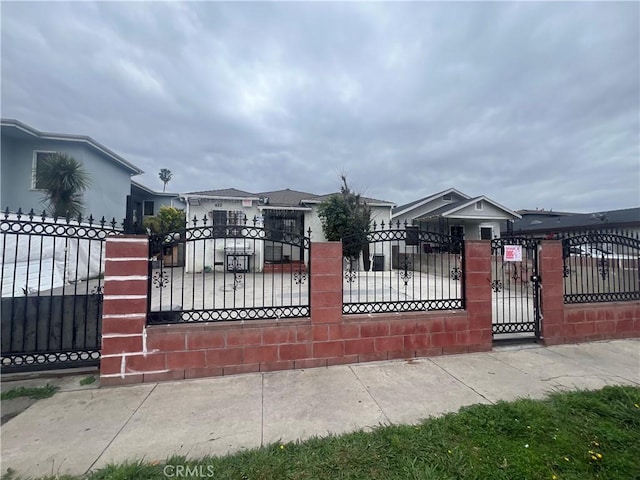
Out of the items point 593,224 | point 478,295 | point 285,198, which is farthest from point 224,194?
point 593,224

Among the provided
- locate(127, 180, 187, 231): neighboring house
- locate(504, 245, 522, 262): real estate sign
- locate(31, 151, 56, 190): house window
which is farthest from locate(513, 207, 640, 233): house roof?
locate(31, 151, 56, 190): house window

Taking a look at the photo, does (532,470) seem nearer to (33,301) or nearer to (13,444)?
(13,444)

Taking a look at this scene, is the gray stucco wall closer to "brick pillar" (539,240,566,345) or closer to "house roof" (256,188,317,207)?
"house roof" (256,188,317,207)

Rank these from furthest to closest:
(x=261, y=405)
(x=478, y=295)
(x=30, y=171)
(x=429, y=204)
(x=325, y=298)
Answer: (x=429, y=204) < (x=30, y=171) < (x=478, y=295) < (x=325, y=298) < (x=261, y=405)

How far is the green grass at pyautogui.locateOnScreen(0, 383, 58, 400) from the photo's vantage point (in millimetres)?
3318

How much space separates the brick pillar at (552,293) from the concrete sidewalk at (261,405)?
61cm

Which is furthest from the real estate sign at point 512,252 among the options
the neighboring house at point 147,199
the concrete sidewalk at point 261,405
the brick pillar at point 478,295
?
the neighboring house at point 147,199

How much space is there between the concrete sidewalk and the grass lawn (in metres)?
0.22

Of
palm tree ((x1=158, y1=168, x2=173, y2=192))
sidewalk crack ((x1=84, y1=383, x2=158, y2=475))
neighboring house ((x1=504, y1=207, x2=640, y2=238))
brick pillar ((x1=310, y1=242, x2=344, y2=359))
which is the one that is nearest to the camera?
sidewalk crack ((x1=84, y1=383, x2=158, y2=475))

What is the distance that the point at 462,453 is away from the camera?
2.38 meters

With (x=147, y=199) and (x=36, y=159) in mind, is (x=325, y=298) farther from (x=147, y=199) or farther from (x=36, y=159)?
(x=147, y=199)

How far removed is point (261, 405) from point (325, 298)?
1.56m

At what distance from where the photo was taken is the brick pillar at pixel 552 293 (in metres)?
5.08

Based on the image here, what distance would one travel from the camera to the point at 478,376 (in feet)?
12.8
